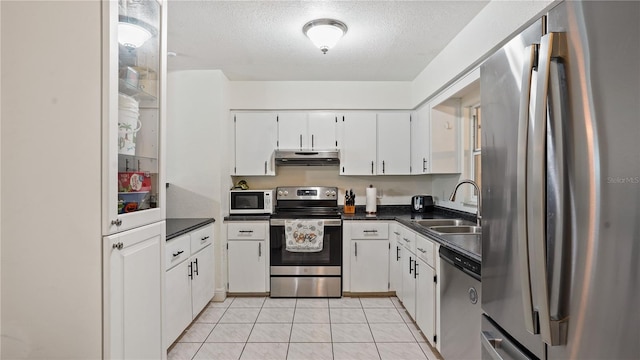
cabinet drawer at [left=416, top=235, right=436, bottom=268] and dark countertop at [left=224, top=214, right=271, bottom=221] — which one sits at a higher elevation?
dark countertop at [left=224, top=214, right=271, bottom=221]

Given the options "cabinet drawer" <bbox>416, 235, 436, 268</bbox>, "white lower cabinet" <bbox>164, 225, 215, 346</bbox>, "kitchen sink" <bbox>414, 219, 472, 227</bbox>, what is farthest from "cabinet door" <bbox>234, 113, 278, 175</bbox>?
"cabinet drawer" <bbox>416, 235, 436, 268</bbox>

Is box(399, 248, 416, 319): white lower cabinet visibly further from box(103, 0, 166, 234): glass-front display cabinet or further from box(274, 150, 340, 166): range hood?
box(103, 0, 166, 234): glass-front display cabinet

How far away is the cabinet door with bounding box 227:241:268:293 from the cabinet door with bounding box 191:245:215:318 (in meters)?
0.22

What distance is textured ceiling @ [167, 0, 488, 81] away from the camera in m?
2.14

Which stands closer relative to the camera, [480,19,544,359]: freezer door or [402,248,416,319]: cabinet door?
[480,19,544,359]: freezer door

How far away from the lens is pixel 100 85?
4.03 feet

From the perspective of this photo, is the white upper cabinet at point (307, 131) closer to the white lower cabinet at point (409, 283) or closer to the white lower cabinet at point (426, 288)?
the white lower cabinet at point (409, 283)

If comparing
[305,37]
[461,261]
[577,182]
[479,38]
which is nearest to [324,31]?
[305,37]

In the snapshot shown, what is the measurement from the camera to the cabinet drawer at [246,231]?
3.44 meters

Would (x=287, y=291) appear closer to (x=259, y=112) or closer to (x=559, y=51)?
(x=259, y=112)

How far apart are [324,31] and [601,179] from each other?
2.02 metres

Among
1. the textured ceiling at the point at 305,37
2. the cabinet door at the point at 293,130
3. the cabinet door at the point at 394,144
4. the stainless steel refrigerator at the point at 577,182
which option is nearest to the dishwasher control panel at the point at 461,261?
the stainless steel refrigerator at the point at 577,182

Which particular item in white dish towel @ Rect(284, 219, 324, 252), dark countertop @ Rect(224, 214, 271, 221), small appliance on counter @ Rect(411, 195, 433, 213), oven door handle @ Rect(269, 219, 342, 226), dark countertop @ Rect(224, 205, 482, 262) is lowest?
white dish towel @ Rect(284, 219, 324, 252)

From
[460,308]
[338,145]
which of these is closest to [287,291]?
[338,145]
